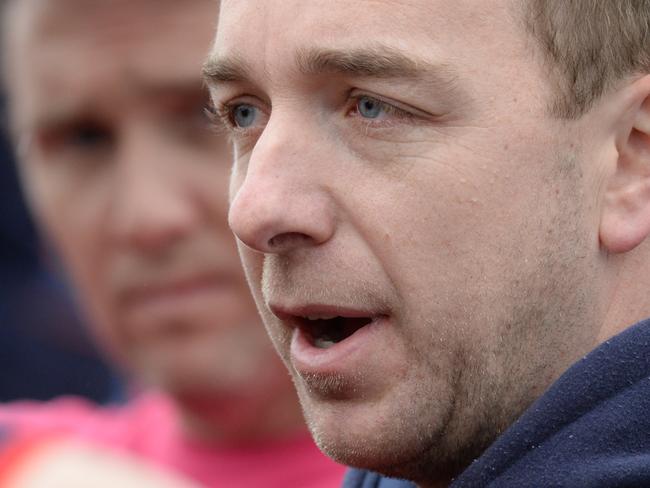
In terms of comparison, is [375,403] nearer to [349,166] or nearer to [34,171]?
[349,166]

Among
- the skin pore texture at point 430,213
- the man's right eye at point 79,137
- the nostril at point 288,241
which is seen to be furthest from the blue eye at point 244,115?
the man's right eye at point 79,137

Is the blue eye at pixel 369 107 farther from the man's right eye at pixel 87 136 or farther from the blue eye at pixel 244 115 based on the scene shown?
the man's right eye at pixel 87 136

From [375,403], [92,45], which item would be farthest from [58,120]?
[375,403]

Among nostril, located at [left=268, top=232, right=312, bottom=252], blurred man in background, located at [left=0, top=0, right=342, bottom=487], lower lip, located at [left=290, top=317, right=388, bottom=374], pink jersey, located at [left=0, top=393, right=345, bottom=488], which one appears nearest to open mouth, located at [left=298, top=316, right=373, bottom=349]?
lower lip, located at [left=290, top=317, right=388, bottom=374]

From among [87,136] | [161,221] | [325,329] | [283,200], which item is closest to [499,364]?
[325,329]

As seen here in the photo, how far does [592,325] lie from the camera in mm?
2355

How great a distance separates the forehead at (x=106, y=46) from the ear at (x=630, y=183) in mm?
2085

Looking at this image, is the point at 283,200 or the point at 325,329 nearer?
the point at 283,200

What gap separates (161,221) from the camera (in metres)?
4.18

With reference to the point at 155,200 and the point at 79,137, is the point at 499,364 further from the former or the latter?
the point at 79,137

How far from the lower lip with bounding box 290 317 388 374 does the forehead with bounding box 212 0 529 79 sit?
43 cm

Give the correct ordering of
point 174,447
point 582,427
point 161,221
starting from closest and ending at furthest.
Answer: point 582,427, point 161,221, point 174,447

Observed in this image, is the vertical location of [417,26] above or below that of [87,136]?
below

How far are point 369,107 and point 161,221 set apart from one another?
1927 millimetres
